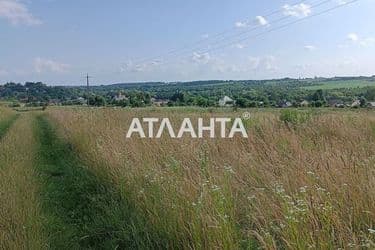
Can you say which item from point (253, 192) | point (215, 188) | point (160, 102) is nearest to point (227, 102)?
point (160, 102)

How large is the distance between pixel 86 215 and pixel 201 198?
2.68 metres

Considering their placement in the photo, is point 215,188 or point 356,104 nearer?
point 215,188

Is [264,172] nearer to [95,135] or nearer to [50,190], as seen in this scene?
[50,190]

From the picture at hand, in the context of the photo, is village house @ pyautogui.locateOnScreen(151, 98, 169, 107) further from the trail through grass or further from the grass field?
the trail through grass

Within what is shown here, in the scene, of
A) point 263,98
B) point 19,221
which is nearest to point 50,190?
point 19,221

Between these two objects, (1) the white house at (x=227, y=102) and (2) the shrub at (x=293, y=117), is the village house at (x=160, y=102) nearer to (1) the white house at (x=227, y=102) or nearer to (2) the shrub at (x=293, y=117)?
(1) the white house at (x=227, y=102)

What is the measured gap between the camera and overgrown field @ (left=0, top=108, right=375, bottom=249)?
3.19 m

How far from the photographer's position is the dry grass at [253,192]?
9.77ft

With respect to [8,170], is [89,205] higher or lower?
lower

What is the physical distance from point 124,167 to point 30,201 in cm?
152

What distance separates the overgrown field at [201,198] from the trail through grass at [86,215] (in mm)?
17

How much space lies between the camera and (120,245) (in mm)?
4453

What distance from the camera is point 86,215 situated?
5742 mm

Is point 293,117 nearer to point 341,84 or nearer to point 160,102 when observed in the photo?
point 160,102
